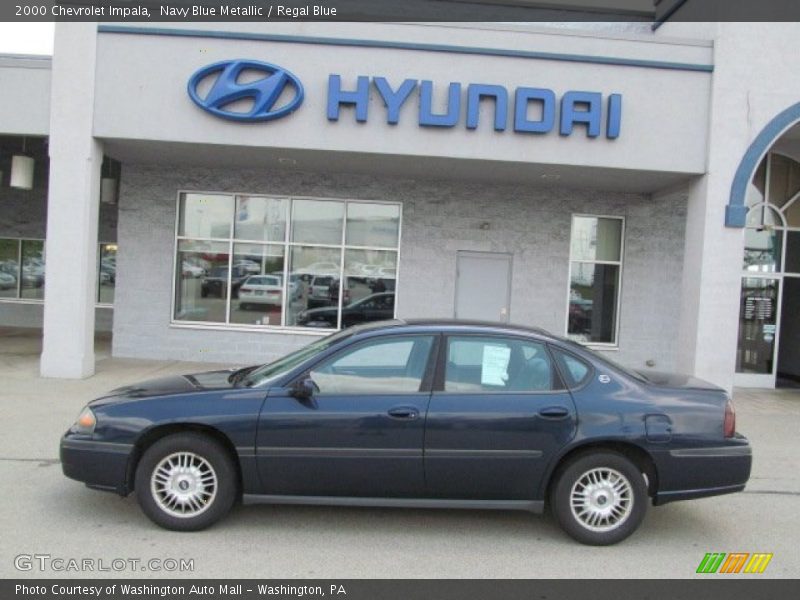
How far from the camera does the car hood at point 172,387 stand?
4934mm

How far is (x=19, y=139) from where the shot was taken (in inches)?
582

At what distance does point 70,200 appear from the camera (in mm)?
10258

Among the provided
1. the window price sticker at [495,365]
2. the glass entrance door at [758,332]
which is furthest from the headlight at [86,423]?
the glass entrance door at [758,332]

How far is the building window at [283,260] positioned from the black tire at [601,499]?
8029 mm

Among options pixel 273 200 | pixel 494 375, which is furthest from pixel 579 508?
pixel 273 200

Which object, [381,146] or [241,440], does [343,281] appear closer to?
[381,146]

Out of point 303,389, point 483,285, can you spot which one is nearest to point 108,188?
point 483,285

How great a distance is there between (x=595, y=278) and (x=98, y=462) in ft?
33.2

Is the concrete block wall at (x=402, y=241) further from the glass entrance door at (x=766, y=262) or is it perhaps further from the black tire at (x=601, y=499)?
the black tire at (x=601, y=499)

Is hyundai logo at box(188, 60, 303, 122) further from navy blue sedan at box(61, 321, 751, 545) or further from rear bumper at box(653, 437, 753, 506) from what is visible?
rear bumper at box(653, 437, 753, 506)

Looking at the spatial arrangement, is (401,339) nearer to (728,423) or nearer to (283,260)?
(728,423)

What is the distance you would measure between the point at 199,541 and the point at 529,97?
7.87m

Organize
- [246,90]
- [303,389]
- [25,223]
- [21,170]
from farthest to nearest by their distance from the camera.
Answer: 1. [25,223]
2. [21,170]
3. [246,90]
4. [303,389]

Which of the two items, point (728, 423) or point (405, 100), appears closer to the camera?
point (728, 423)
